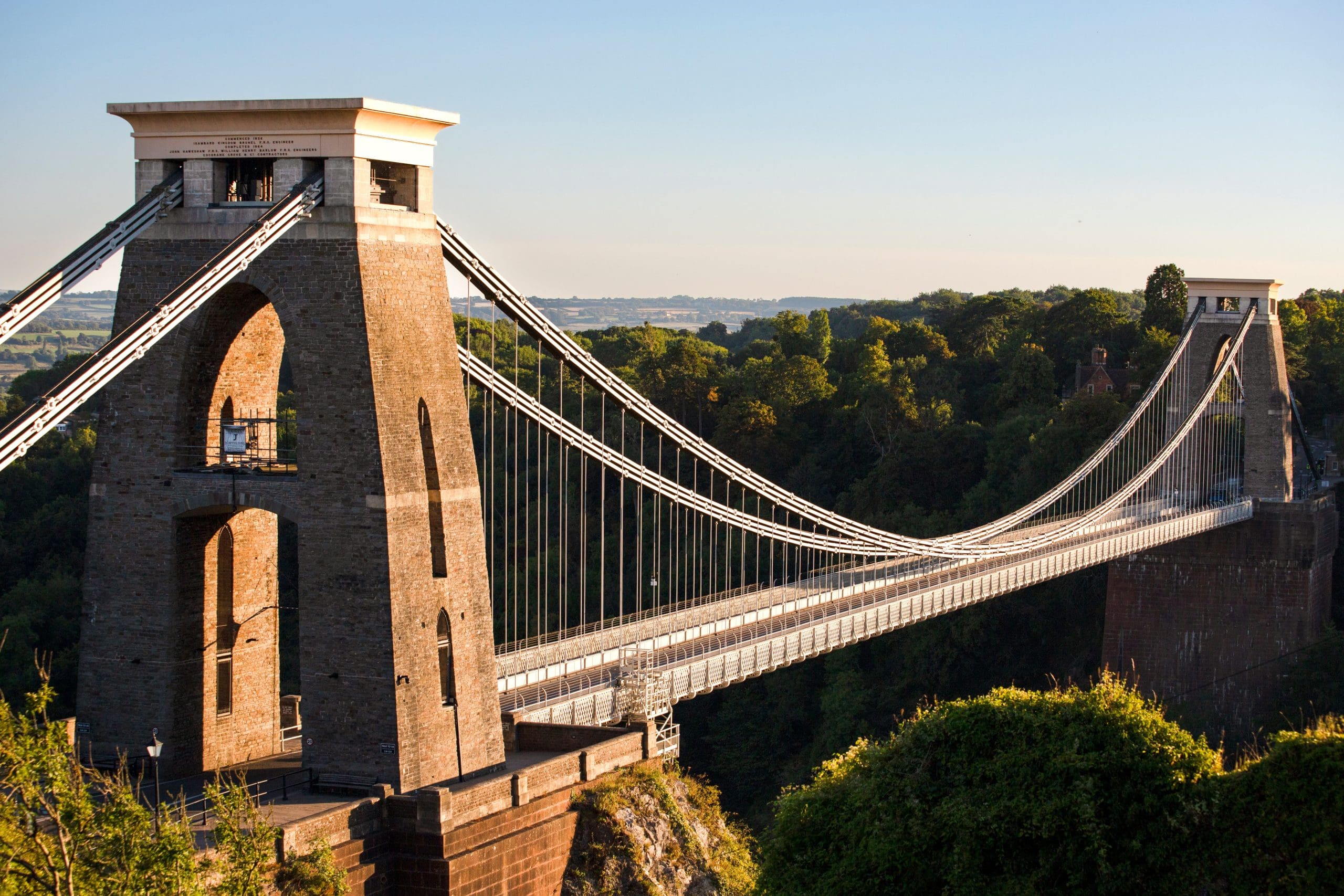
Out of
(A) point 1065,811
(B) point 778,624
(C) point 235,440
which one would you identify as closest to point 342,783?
(C) point 235,440

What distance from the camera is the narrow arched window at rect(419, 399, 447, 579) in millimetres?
17766

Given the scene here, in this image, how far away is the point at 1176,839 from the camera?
15.2 metres

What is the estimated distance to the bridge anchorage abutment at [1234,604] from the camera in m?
41.0

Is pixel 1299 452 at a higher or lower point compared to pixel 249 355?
lower

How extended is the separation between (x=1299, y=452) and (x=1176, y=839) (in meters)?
35.5

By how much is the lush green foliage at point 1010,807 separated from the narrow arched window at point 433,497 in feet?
A: 15.1

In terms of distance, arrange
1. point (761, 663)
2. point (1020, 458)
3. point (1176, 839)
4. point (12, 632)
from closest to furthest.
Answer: point (1176, 839) → point (761, 663) → point (12, 632) → point (1020, 458)

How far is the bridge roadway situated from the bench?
12.5ft

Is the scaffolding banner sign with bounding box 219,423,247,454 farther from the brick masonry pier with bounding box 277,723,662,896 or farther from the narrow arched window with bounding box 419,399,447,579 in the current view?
the brick masonry pier with bounding box 277,723,662,896

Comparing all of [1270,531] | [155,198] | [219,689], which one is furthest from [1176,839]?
[1270,531]

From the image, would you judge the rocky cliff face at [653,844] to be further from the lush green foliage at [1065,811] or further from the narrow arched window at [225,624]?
the narrow arched window at [225,624]

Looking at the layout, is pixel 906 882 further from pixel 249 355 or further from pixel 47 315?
pixel 47 315

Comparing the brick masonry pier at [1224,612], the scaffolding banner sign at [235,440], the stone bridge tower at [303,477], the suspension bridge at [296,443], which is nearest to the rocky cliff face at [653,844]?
the suspension bridge at [296,443]

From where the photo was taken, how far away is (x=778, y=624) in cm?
2939
